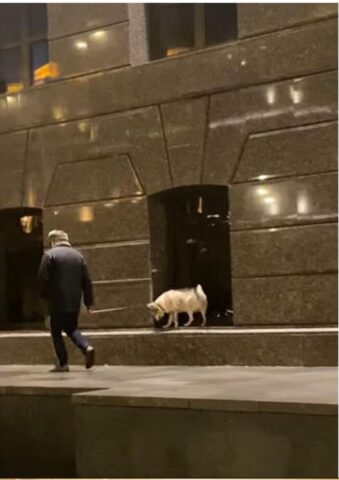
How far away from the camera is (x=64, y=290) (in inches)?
376

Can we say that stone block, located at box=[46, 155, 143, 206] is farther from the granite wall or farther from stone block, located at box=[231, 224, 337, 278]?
stone block, located at box=[231, 224, 337, 278]

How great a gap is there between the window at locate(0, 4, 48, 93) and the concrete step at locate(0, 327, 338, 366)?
387cm

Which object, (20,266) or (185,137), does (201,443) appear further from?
(20,266)

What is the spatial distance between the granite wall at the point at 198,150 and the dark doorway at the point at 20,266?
44 cm

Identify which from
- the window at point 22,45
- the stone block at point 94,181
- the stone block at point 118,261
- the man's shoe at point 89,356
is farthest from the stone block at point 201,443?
the window at point 22,45

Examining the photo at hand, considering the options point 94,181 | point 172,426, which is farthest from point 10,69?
point 172,426

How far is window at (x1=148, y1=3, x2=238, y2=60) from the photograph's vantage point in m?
10.7

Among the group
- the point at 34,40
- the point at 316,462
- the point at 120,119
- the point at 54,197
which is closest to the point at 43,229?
the point at 54,197

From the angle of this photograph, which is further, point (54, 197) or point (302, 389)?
point (54, 197)

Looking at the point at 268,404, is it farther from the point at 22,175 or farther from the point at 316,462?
the point at 22,175

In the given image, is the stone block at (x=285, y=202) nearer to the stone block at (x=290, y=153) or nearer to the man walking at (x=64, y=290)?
the stone block at (x=290, y=153)

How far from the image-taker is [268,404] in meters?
5.79

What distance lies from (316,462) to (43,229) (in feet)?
22.9

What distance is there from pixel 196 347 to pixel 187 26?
438cm
